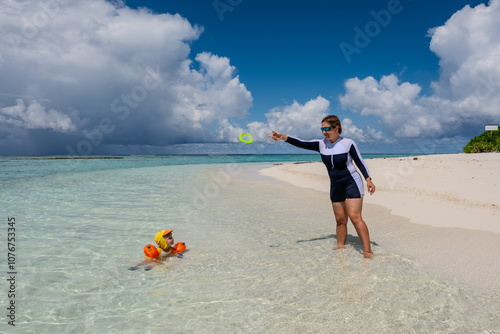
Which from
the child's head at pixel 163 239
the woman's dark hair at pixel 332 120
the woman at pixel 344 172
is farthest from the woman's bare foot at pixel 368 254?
the child's head at pixel 163 239

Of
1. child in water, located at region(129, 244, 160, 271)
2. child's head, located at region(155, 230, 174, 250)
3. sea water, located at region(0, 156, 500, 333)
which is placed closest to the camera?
sea water, located at region(0, 156, 500, 333)

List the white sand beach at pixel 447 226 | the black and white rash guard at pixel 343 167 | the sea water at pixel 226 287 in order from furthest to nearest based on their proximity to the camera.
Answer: the black and white rash guard at pixel 343 167 → the white sand beach at pixel 447 226 → the sea water at pixel 226 287

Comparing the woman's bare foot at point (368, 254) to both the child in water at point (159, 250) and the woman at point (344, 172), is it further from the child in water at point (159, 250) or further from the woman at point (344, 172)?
the child in water at point (159, 250)

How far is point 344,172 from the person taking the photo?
5.33 meters

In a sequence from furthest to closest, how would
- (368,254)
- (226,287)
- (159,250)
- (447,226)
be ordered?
(447,226) < (159,250) < (368,254) < (226,287)

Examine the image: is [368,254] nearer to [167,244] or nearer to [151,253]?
[167,244]

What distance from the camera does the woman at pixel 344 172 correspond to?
207 inches

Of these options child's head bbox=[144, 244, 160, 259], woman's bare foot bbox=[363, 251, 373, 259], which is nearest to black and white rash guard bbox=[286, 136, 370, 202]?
woman's bare foot bbox=[363, 251, 373, 259]

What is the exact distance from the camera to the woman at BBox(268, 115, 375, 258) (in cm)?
527

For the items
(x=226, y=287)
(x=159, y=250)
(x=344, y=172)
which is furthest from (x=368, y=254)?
(x=159, y=250)

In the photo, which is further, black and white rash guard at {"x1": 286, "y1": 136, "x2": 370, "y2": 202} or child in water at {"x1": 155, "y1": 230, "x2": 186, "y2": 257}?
child in water at {"x1": 155, "y1": 230, "x2": 186, "y2": 257}

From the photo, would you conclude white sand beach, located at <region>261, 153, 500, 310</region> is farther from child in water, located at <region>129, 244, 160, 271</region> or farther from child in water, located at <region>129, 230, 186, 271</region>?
child in water, located at <region>129, 244, 160, 271</region>

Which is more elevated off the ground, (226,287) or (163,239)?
(163,239)

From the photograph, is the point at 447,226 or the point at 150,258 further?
the point at 447,226
